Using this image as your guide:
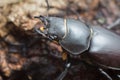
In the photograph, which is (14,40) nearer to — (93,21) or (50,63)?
(50,63)

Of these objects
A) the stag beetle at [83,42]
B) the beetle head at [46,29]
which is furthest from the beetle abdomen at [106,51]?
the beetle head at [46,29]

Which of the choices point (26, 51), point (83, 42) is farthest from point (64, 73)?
point (26, 51)

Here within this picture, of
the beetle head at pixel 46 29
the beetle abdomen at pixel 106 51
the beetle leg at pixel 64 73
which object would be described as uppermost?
the beetle head at pixel 46 29

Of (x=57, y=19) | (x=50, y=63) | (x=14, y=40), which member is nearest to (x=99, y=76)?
(x=50, y=63)

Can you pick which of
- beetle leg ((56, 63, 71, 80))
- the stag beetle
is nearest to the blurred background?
beetle leg ((56, 63, 71, 80))

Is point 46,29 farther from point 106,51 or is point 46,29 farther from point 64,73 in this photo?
point 106,51

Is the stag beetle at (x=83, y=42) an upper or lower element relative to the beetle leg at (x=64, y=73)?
upper

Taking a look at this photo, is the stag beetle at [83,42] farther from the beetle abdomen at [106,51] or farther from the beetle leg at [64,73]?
the beetle leg at [64,73]
